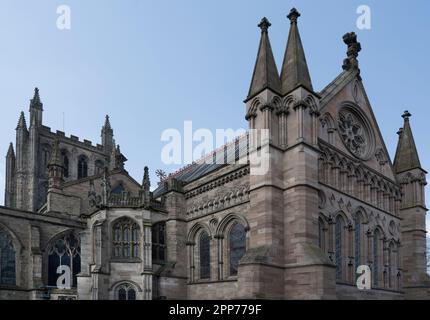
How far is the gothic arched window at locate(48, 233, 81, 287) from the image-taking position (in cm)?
2969

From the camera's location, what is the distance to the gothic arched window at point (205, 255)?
26547 mm

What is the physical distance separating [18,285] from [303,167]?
Answer: 19.5 metres

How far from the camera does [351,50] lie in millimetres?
30078

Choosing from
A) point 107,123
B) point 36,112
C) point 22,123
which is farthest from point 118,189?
point 107,123

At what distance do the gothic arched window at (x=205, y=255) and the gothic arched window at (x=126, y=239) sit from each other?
405 centimetres

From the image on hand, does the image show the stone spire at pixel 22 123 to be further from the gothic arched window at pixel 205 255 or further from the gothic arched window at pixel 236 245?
the gothic arched window at pixel 236 245

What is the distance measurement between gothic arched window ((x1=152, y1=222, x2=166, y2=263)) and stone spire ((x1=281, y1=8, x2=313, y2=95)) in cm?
1235

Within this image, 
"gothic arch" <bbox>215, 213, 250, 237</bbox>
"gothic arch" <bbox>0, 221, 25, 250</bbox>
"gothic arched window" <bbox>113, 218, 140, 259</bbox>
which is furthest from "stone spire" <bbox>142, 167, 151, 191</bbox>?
"gothic arch" <bbox>0, 221, 25, 250</bbox>

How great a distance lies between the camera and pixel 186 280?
27.6m

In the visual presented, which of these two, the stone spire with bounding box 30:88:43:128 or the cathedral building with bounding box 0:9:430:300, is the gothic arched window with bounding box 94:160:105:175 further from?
the cathedral building with bounding box 0:9:430:300

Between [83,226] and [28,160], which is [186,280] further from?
[28,160]

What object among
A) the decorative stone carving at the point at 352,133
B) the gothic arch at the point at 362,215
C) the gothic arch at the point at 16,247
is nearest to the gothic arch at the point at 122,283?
the gothic arch at the point at 16,247

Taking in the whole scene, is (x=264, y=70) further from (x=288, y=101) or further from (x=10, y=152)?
(x=10, y=152)

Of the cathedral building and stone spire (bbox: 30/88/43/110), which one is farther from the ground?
stone spire (bbox: 30/88/43/110)
